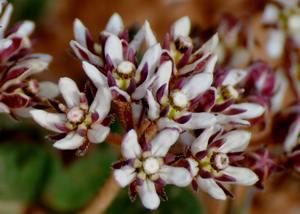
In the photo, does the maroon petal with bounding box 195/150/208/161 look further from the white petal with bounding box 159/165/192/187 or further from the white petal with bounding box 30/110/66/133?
the white petal with bounding box 30/110/66/133

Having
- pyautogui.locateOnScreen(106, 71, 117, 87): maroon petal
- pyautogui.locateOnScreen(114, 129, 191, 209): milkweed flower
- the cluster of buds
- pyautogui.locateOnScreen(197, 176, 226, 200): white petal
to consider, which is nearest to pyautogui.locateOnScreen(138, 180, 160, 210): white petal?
pyautogui.locateOnScreen(114, 129, 191, 209): milkweed flower

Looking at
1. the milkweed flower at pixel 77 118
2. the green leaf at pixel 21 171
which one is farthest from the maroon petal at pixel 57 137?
the green leaf at pixel 21 171

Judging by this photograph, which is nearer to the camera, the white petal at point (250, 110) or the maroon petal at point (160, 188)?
the maroon petal at point (160, 188)

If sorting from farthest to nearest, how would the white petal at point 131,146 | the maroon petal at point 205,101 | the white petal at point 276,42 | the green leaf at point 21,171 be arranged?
the white petal at point 276,42
the green leaf at point 21,171
the maroon petal at point 205,101
the white petal at point 131,146

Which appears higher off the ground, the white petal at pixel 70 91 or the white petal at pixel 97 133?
the white petal at pixel 70 91

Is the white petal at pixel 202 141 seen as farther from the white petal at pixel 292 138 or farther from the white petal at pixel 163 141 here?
the white petal at pixel 292 138
